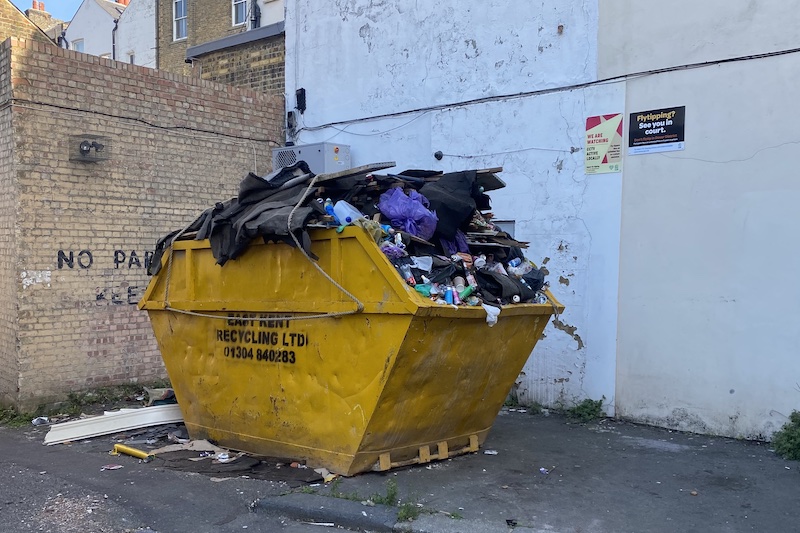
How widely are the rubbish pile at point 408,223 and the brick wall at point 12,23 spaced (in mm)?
6559

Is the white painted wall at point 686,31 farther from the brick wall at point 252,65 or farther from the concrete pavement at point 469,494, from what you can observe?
the brick wall at point 252,65

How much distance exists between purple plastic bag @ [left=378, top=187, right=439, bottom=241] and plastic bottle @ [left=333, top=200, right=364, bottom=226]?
0.23 metres

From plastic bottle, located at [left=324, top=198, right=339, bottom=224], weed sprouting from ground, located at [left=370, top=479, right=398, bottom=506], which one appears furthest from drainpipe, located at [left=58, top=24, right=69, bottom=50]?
weed sprouting from ground, located at [left=370, top=479, right=398, bottom=506]

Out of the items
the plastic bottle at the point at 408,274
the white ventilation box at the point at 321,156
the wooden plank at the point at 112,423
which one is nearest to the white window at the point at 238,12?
the white ventilation box at the point at 321,156

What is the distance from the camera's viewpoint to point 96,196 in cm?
837

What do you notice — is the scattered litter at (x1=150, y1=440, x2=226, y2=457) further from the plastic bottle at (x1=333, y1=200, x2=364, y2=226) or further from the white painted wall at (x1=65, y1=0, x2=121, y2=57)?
the white painted wall at (x1=65, y1=0, x2=121, y2=57)

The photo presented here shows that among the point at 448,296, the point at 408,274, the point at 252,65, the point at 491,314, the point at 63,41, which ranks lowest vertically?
→ the point at 491,314

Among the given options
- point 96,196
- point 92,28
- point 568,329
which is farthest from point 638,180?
point 92,28

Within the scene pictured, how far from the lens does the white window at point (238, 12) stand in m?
21.2

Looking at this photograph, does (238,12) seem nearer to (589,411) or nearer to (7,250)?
(7,250)

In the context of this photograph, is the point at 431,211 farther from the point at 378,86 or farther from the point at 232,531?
the point at 378,86

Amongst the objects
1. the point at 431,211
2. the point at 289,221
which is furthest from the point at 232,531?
the point at 431,211

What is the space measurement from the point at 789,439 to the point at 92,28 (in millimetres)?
28786

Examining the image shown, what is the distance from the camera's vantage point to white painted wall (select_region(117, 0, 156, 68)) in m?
24.6
